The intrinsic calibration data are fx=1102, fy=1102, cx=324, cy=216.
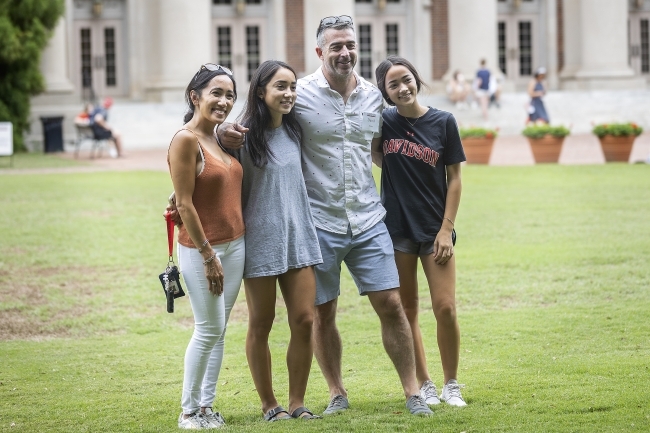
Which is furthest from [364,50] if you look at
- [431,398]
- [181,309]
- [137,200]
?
[431,398]

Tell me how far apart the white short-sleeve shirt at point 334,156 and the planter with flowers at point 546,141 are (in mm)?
16258

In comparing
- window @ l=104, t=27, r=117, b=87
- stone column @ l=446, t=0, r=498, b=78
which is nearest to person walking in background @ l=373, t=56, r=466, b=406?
stone column @ l=446, t=0, r=498, b=78

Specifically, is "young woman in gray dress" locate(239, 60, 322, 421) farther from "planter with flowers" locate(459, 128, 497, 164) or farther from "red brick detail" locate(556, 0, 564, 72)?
"red brick detail" locate(556, 0, 564, 72)

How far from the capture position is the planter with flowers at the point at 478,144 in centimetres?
2172

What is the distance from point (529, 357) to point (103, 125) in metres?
21.6

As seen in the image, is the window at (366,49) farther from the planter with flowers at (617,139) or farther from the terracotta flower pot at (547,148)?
the planter with flowers at (617,139)

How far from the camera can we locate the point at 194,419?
560 cm

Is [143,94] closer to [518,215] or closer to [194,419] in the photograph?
[518,215]

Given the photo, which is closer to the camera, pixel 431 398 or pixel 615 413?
pixel 615 413

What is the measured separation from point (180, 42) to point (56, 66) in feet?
13.2

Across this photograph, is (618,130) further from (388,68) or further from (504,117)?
(388,68)

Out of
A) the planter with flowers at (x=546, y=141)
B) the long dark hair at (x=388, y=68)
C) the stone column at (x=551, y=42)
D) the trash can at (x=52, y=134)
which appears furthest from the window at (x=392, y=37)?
the long dark hair at (x=388, y=68)

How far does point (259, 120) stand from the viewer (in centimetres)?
562

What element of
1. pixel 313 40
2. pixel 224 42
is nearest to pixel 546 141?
pixel 313 40
